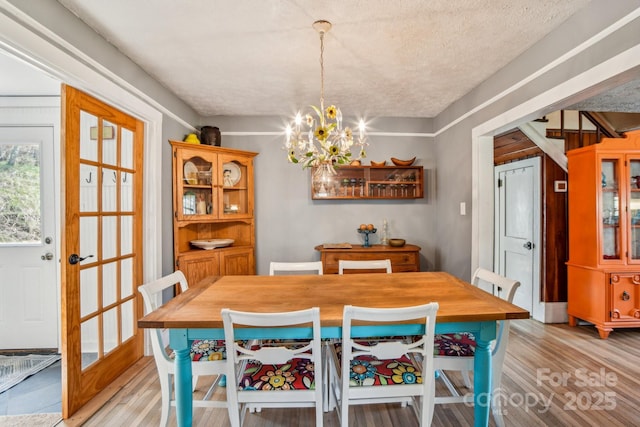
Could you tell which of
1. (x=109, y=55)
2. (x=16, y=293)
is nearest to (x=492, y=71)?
(x=109, y=55)

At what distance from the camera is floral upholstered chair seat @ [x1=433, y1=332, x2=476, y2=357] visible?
1.77 meters

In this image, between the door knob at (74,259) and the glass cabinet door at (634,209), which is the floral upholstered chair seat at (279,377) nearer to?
the door knob at (74,259)

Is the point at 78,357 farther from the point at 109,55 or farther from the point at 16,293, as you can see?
the point at 109,55

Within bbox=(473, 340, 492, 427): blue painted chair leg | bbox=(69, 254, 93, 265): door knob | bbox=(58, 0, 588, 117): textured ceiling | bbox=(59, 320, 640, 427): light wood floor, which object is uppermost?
bbox=(58, 0, 588, 117): textured ceiling

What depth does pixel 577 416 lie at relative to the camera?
1902 mm

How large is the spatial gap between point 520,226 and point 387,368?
3.06 m

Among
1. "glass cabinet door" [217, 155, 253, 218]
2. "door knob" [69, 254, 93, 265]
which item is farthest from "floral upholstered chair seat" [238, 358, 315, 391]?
"glass cabinet door" [217, 155, 253, 218]

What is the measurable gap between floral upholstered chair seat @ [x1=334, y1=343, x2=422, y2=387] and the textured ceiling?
2012 millimetres

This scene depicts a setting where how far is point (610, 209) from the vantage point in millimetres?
3090

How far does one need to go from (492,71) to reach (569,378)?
2528 millimetres

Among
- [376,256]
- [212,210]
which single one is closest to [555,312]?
[376,256]

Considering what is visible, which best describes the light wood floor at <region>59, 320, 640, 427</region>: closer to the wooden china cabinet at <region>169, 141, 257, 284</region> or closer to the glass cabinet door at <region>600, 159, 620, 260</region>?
the glass cabinet door at <region>600, 159, 620, 260</region>

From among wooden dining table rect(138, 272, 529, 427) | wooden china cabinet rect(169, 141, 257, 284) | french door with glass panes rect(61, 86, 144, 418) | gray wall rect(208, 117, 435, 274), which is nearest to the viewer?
wooden dining table rect(138, 272, 529, 427)

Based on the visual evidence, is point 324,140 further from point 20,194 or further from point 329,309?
point 20,194
